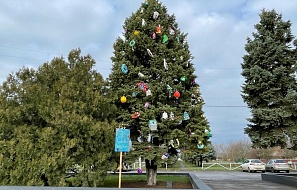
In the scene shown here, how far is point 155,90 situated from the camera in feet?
32.5

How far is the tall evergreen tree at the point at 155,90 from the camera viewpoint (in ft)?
31.6

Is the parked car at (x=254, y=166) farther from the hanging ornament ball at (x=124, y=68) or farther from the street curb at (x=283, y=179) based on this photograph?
the hanging ornament ball at (x=124, y=68)

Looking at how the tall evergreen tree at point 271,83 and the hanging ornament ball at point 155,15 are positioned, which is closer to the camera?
the hanging ornament ball at point 155,15

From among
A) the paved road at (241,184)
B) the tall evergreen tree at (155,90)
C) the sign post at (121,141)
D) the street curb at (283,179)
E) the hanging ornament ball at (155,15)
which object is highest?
the hanging ornament ball at (155,15)

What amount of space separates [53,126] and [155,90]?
3.82m

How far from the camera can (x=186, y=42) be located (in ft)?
37.7

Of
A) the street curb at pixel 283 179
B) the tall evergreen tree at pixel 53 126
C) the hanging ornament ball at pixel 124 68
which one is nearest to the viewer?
the tall evergreen tree at pixel 53 126

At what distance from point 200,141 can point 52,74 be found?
222 inches

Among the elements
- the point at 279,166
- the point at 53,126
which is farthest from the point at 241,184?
the point at 279,166

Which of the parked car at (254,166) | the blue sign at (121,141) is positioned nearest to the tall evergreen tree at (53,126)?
the blue sign at (121,141)

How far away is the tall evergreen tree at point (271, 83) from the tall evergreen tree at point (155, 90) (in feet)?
13.5

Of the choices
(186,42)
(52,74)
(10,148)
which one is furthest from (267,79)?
(10,148)

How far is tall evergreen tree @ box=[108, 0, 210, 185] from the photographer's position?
31.6ft

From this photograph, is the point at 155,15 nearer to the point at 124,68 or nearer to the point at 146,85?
the point at 124,68
